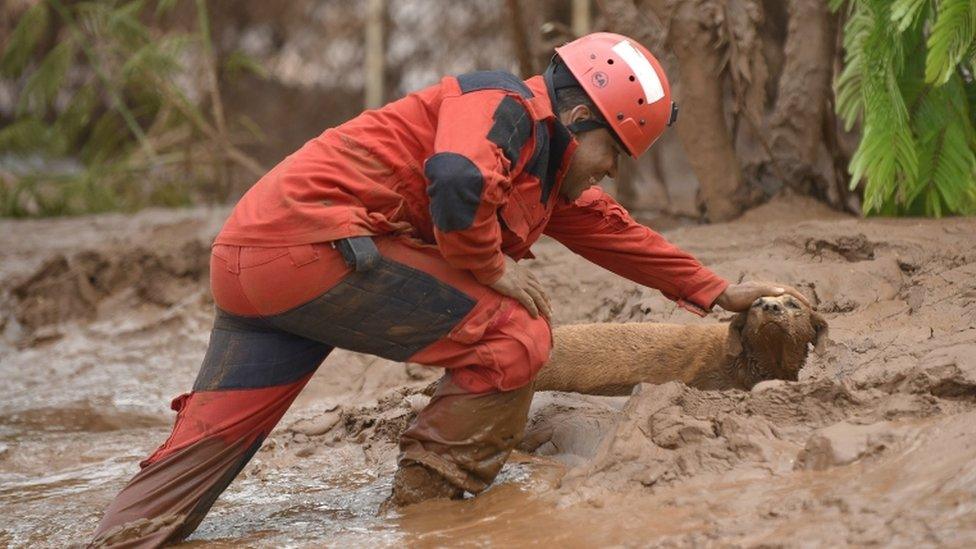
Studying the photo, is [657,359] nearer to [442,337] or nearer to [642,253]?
[642,253]

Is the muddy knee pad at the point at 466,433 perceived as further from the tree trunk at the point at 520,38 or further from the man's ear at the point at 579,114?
the tree trunk at the point at 520,38

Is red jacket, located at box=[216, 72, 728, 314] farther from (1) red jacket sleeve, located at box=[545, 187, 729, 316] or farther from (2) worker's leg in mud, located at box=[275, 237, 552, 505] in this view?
(1) red jacket sleeve, located at box=[545, 187, 729, 316]

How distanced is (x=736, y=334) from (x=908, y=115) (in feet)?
5.30

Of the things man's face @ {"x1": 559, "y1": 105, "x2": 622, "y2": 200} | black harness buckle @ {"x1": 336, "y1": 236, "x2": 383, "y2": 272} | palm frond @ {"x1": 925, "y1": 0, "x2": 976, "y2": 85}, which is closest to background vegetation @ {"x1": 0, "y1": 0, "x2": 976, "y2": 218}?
palm frond @ {"x1": 925, "y1": 0, "x2": 976, "y2": 85}

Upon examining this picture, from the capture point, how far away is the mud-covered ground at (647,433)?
2.92 meters

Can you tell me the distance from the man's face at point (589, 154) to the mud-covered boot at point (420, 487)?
Answer: 924 mm

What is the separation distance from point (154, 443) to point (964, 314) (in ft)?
10.4

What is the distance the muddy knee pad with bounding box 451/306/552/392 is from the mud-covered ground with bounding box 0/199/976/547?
1.05 feet

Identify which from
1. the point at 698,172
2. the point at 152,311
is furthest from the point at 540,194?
the point at 152,311

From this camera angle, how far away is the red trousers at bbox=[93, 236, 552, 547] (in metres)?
3.30

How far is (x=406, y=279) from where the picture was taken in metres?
3.32

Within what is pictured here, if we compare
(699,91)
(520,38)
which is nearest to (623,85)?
(699,91)

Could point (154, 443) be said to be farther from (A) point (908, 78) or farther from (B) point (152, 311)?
(A) point (908, 78)

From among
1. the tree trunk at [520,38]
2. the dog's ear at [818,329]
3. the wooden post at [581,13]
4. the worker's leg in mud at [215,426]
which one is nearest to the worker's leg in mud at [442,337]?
the worker's leg in mud at [215,426]
